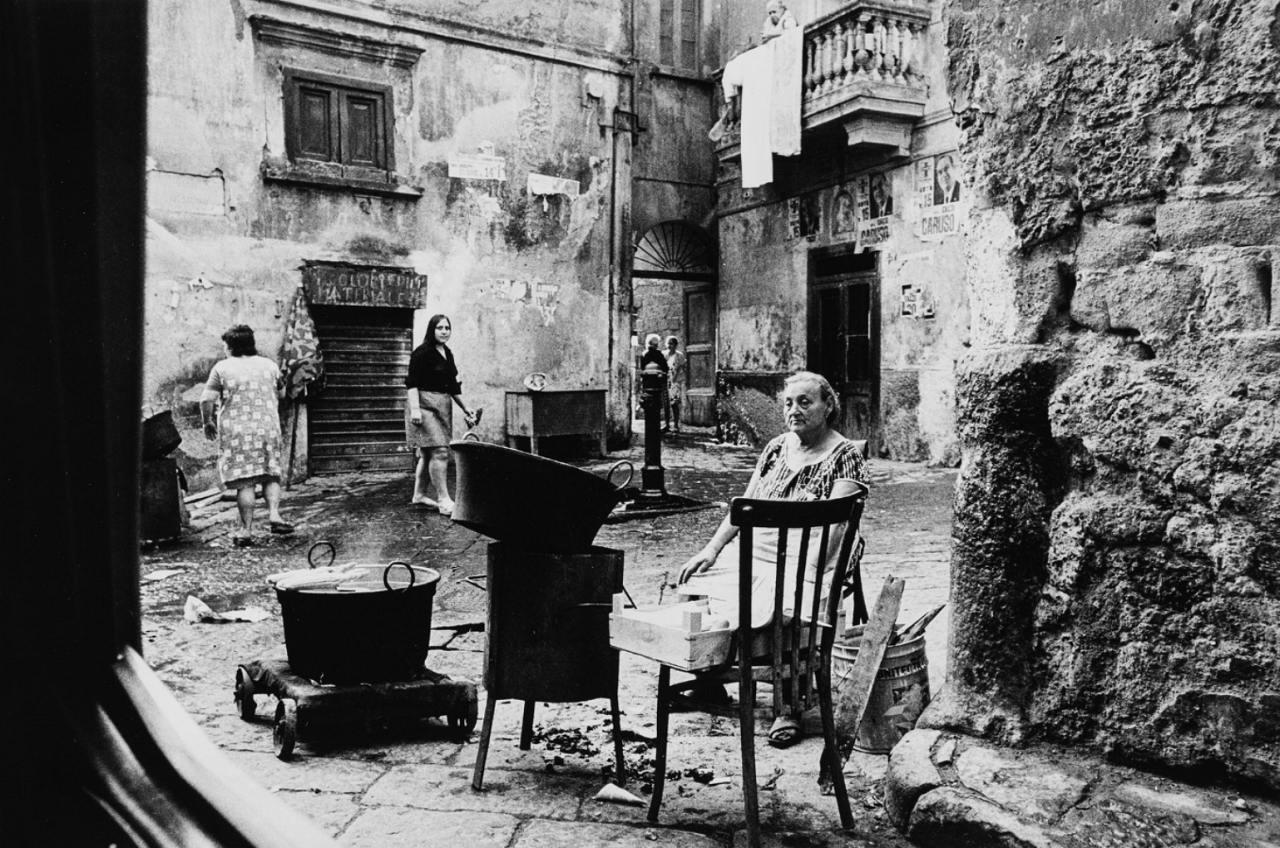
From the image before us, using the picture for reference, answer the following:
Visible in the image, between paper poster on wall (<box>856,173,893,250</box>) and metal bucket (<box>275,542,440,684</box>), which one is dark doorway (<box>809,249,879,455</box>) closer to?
paper poster on wall (<box>856,173,893,250</box>)

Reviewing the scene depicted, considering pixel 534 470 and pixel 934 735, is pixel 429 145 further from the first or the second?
pixel 934 735

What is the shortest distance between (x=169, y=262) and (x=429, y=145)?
366 centimetres

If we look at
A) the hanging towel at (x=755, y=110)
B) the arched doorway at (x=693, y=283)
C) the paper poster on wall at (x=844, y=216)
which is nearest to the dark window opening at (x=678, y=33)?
the hanging towel at (x=755, y=110)

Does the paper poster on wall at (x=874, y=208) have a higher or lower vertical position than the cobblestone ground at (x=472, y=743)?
higher

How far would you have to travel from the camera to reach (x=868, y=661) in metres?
3.57

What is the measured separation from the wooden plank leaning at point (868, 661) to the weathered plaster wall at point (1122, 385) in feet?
1.46

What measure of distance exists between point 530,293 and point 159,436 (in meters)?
6.94

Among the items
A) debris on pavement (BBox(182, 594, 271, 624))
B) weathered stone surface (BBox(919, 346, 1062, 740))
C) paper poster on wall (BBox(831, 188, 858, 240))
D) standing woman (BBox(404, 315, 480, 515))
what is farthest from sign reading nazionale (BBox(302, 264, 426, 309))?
weathered stone surface (BBox(919, 346, 1062, 740))

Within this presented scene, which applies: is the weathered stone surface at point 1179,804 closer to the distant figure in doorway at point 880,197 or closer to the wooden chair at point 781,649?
the wooden chair at point 781,649

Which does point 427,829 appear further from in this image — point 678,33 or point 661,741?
point 678,33

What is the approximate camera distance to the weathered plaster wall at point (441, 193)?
11.5 m

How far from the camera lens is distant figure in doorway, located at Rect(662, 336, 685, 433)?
18.1 m

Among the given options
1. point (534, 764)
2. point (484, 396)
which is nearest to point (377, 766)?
point (534, 764)

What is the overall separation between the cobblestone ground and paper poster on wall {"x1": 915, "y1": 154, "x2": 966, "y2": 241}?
537 centimetres
